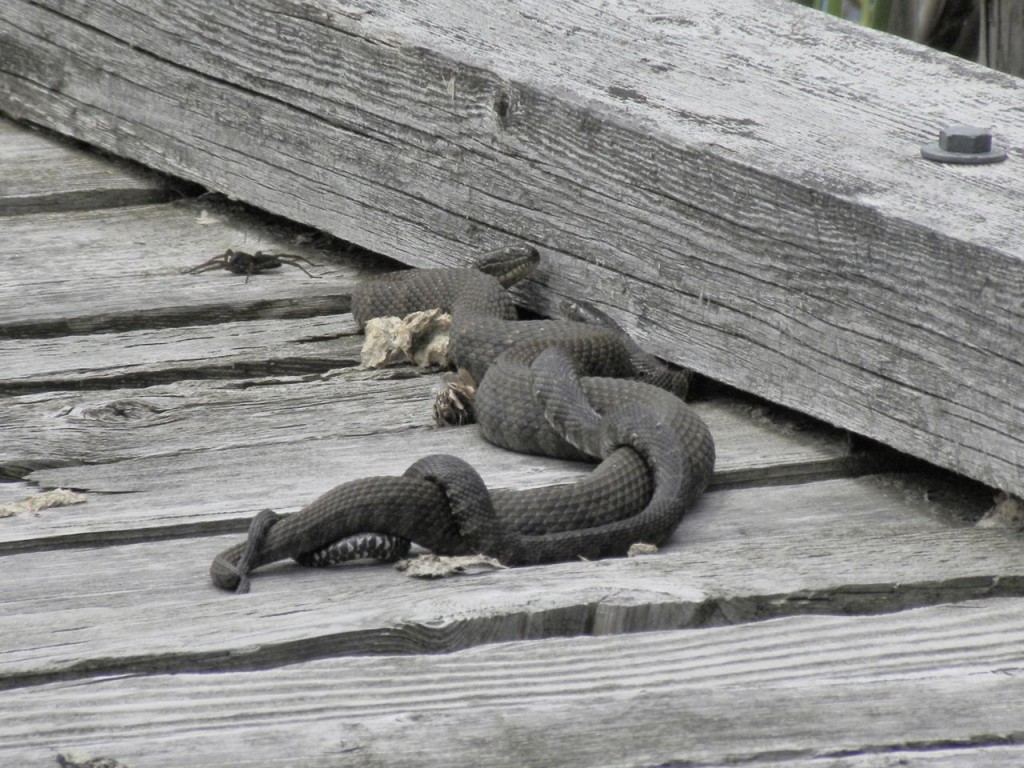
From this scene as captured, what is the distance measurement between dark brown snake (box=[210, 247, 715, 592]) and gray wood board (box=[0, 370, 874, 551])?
88mm

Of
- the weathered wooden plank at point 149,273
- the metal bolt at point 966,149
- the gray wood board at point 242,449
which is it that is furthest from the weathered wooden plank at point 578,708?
the weathered wooden plank at point 149,273

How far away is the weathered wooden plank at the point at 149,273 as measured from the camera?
11.2ft

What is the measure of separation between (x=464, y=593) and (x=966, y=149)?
4.09 feet

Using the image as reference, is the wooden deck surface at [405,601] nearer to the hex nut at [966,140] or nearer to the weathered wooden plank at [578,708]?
the weathered wooden plank at [578,708]

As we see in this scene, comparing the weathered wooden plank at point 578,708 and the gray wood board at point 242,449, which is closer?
the weathered wooden plank at point 578,708

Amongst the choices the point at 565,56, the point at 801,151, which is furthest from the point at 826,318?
the point at 565,56

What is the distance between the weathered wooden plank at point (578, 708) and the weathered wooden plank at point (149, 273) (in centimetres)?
177

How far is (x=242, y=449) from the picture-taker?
2732 millimetres

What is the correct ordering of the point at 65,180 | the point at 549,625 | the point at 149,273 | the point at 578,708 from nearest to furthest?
the point at 578,708 → the point at 549,625 → the point at 149,273 → the point at 65,180

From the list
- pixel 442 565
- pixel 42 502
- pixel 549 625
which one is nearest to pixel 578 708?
pixel 549 625

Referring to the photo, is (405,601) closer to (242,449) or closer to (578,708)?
(578,708)

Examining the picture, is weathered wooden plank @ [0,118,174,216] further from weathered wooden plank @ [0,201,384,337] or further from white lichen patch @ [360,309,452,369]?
white lichen patch @ [360,309,452,369]

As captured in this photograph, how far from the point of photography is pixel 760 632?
191 centimetres

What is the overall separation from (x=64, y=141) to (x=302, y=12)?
1.26 m
